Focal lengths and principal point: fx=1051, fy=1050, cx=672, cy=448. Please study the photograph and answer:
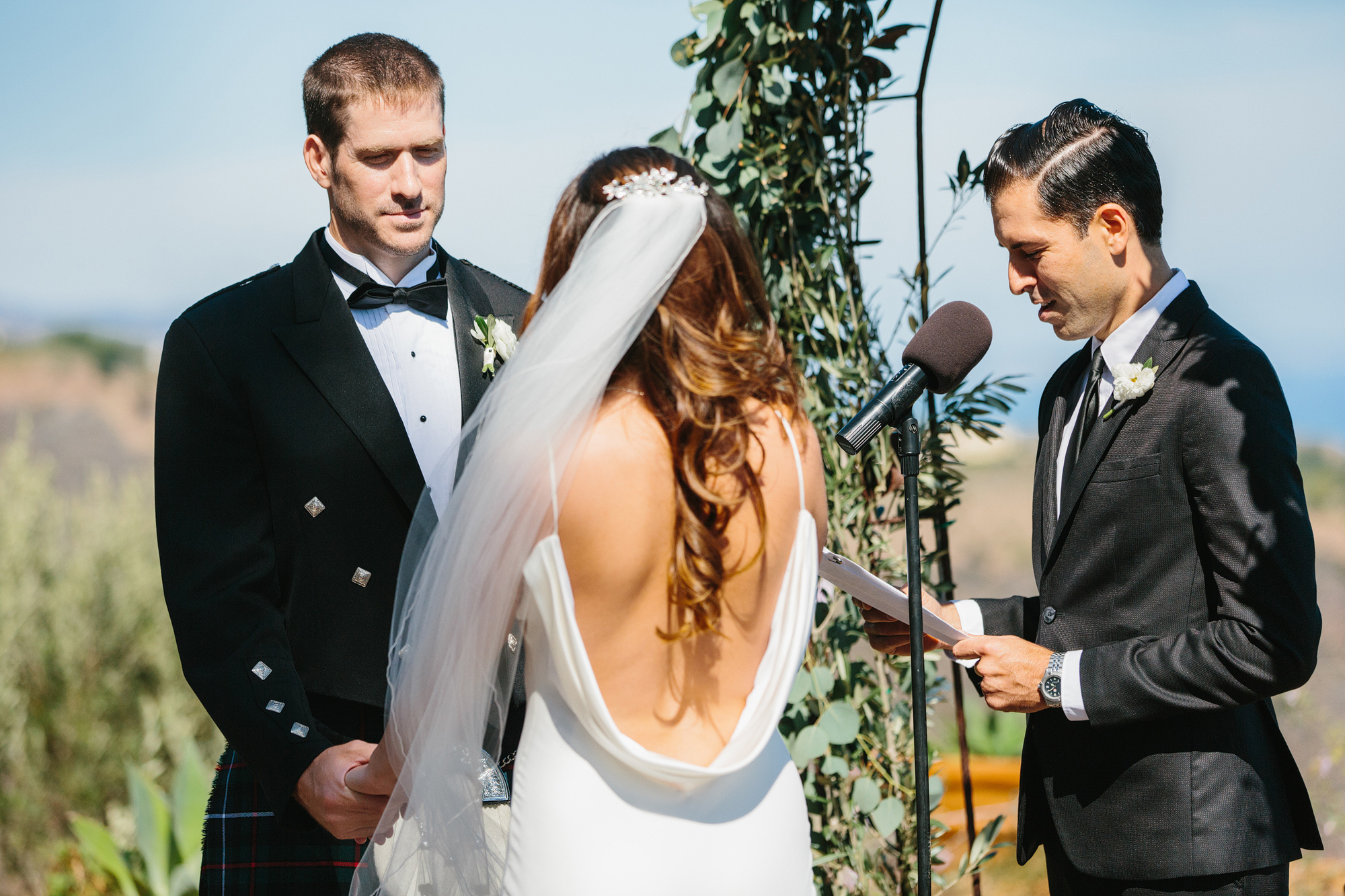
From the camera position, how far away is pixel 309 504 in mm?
2072

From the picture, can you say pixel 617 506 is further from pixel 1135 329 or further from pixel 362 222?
pixel 1135 329

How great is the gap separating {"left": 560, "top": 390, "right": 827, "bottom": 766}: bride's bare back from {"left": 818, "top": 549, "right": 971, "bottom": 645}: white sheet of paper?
11.1 inches

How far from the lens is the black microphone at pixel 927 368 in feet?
6.01

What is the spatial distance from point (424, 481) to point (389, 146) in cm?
72

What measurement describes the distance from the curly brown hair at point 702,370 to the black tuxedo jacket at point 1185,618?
78cm

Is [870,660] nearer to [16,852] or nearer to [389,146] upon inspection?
[389,146]

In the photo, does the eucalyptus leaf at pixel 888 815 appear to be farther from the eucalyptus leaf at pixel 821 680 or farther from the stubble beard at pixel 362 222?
the stubble beard at pixel 362 222

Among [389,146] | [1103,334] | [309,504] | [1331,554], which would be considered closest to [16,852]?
[309,504]

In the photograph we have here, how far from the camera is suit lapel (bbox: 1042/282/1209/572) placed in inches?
81.7

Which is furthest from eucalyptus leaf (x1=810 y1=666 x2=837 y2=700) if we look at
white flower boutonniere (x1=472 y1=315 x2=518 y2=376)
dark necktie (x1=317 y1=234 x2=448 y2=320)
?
dark necktie (x1=317 y1=234 x2=448 y2=320)

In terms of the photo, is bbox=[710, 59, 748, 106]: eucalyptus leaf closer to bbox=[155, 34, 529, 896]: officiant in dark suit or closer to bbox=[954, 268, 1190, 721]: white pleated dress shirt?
bbox=[155, 34, 529, 896]: officiant in dark suit

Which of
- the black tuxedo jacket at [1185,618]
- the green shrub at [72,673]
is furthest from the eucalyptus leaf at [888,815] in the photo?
the green shrub at [72,673]

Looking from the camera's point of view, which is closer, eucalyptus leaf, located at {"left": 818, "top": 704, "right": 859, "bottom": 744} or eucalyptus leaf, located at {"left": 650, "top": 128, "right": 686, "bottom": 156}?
eucalyptus leaf, located at {"left": 818, "top": 704, "right": 859, "bottom": 744}

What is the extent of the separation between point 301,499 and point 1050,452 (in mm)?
1615
